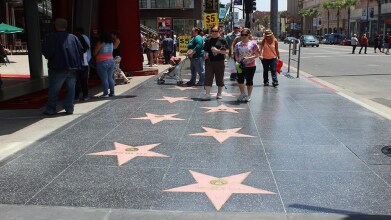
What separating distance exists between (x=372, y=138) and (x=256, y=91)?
569cm

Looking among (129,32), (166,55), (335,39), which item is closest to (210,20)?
(166,55)

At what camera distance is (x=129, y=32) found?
16.7 m

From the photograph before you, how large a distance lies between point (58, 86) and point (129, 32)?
8367 mm

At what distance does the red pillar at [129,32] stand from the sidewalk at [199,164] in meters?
7.37

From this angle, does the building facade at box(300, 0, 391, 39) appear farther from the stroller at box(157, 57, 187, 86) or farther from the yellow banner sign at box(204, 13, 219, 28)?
the stroller at box(157, 57, 187, 86)

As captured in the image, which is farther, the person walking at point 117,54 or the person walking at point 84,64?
the person walking at point 117,54

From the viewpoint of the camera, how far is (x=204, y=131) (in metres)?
7.44

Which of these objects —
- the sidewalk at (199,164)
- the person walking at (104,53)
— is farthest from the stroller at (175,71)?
the sidewalk at (199,164)

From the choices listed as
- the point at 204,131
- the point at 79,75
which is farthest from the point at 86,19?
the point at 204,131

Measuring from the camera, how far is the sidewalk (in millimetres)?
4227

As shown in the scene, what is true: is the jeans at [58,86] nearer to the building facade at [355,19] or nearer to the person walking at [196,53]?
the person walking at [196,53]

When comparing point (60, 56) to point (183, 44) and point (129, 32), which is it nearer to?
point (129, 32)

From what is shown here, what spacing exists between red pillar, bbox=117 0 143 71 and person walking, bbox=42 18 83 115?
7813 mm

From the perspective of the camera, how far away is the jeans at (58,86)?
865 cm
